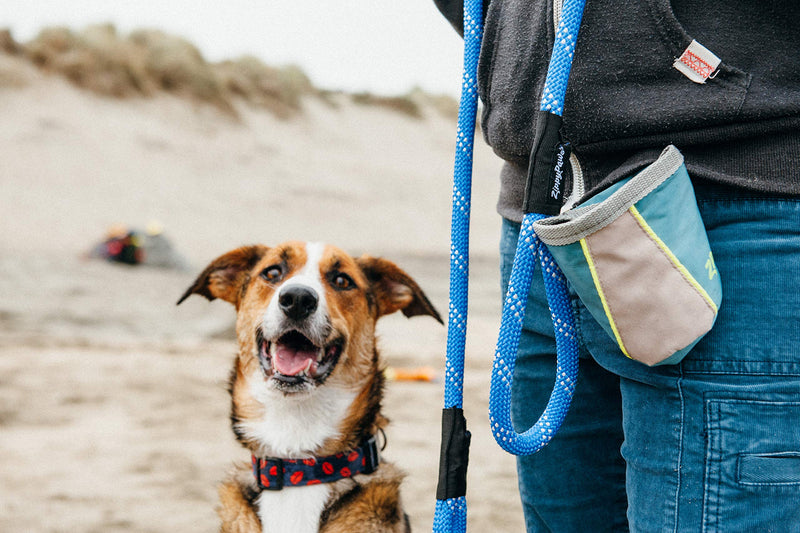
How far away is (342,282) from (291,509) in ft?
A: 3.30

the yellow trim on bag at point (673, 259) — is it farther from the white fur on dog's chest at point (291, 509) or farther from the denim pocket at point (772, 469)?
the white fur on dog's chest at point (291, 509)

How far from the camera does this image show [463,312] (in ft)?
5.74

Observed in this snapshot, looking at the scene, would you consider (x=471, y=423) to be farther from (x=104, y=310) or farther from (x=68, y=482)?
(x=104, y=310)

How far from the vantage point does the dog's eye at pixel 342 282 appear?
301cm

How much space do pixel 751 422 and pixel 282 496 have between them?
165cm

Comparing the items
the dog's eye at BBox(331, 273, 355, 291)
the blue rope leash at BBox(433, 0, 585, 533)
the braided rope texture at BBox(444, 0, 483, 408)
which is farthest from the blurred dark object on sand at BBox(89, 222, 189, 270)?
the blue rope leash at BBox(433, 0, 585, 533)

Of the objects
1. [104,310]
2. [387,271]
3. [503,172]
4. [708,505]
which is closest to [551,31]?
[503,172]

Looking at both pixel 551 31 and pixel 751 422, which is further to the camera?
pixel 551 31

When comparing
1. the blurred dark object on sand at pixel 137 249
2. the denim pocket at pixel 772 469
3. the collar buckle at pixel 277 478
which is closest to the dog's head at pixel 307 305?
the collar buckle at pixel 277 478

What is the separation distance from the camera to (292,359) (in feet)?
9.16

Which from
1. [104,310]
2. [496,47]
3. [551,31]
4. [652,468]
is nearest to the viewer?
[652,468]

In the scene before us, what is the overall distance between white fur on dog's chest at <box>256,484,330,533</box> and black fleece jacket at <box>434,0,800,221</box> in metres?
1.54

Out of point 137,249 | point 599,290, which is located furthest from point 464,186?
point 137,249

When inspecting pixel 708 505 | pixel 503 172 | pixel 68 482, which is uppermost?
pixel 503 172
